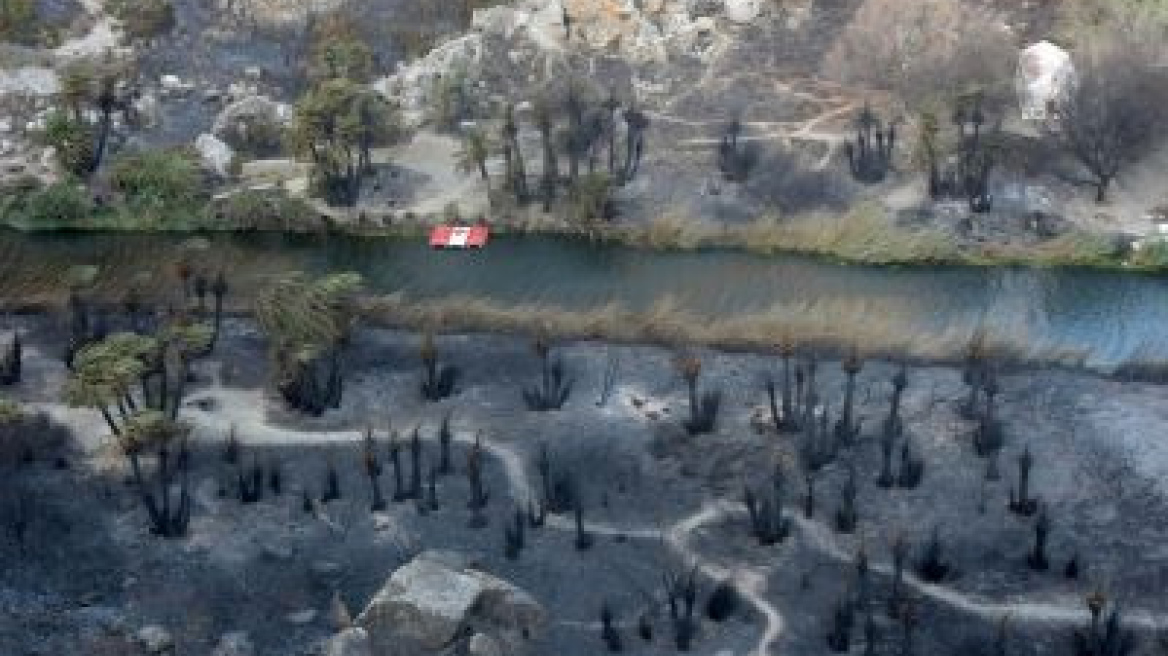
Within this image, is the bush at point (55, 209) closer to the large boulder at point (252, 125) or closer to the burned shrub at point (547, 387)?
the large boulder at point (252, 125)

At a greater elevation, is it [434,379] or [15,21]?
[15,21]

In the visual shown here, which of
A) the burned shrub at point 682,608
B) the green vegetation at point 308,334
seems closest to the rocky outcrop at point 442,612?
the burned shrub at point 682,608

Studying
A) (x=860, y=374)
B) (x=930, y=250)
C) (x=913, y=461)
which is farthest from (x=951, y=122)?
(x=913, y=461)

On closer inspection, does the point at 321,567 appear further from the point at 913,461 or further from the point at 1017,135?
the point at 1017,135

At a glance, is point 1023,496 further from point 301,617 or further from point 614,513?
point 301,617

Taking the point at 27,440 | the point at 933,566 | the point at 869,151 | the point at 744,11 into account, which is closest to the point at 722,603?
the point at 933,566
